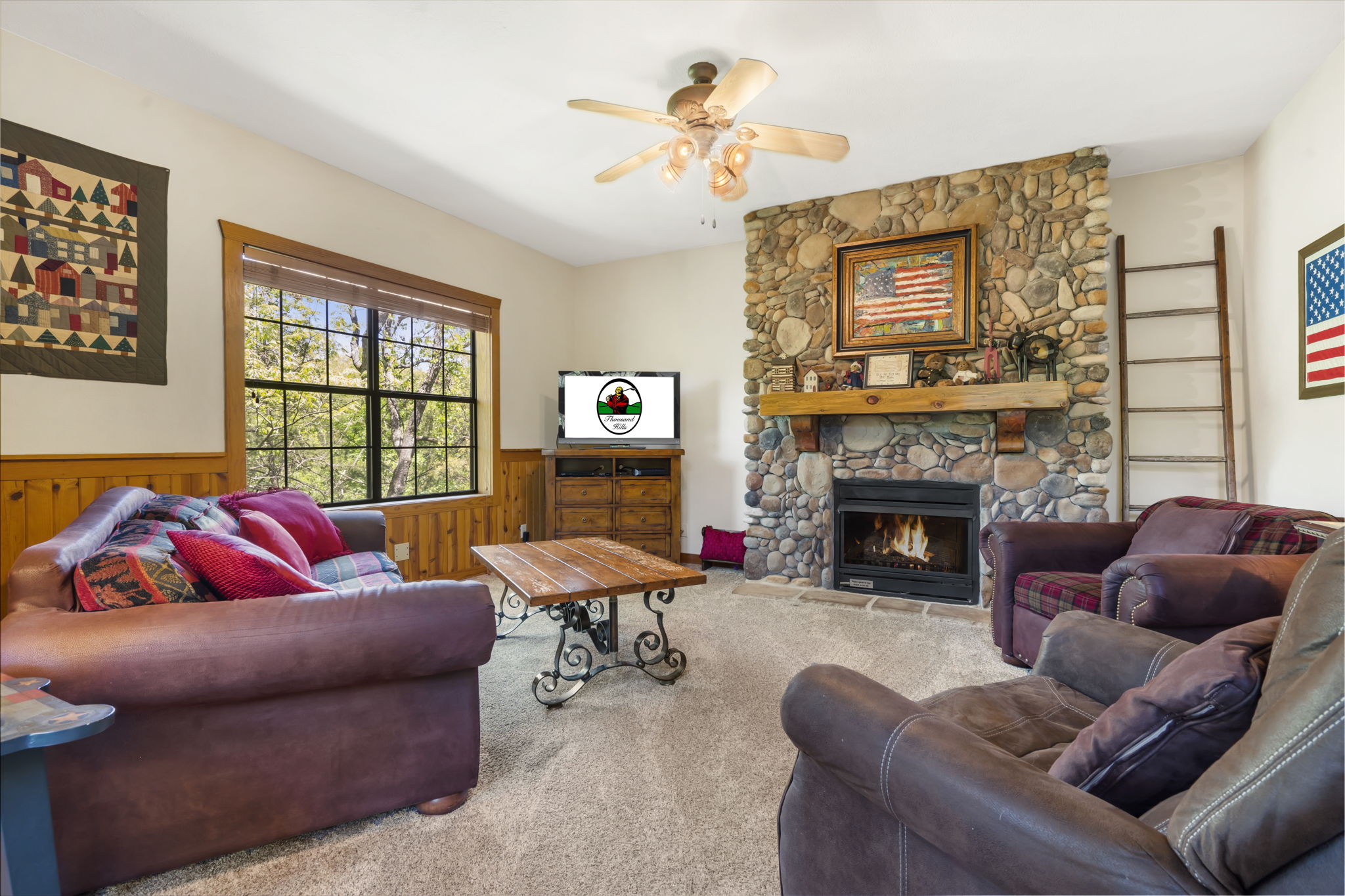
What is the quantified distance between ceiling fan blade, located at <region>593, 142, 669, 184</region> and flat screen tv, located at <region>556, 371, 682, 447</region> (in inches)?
81.6

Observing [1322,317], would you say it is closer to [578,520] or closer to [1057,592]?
[1057,592]

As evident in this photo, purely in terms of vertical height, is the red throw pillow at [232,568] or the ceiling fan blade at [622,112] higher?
the ceiling fan blade at [622,112]

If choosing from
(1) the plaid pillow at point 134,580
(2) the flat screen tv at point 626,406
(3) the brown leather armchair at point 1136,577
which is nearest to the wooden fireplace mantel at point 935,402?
(3) the brown leather armchair at point 1136,577

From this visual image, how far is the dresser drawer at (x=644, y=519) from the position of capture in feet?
15.1

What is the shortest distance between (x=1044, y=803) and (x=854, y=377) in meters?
3.37

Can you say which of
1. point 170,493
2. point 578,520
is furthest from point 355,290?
point 578,520

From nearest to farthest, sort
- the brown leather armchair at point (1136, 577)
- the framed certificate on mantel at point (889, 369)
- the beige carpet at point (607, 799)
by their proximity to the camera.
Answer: the beige carpet at point (607, 799) < the brown leather armchair at point (1136, 577) < the framed certificate on mantel at point (889, 369)

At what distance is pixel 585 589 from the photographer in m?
2.14

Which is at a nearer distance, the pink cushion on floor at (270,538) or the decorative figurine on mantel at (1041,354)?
the pink cushion on floor at (270,538)

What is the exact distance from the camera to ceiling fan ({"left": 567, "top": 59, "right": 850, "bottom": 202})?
228 cm

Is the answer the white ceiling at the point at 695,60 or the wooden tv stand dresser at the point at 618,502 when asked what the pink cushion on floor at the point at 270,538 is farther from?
the wooden tv stand dresser at the point at 618,502

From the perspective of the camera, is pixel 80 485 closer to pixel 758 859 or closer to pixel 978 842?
pixel 758 859

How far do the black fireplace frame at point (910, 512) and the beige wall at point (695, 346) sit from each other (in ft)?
3.26

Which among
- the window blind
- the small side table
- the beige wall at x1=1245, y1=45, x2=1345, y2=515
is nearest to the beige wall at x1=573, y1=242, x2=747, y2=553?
the window blind
